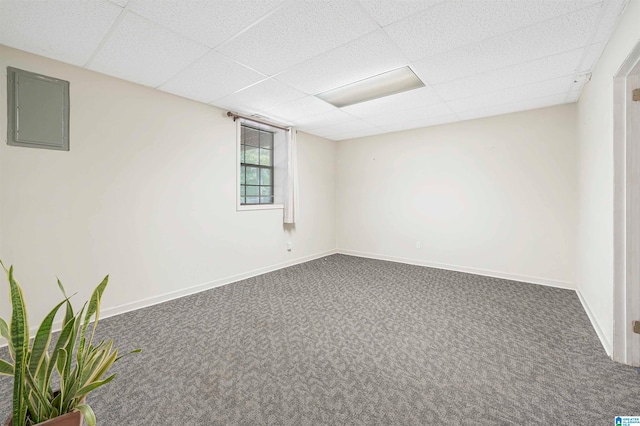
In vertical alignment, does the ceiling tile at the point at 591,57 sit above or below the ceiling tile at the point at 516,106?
below

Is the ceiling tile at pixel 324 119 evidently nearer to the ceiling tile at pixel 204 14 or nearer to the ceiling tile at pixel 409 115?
the ceiling tile at pixel 409 115

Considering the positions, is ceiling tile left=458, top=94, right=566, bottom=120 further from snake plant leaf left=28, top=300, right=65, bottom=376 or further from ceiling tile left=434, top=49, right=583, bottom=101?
snake plant leaf left=28, top=300, right=65, bottom=376

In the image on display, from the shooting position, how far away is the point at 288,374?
6.18 ft

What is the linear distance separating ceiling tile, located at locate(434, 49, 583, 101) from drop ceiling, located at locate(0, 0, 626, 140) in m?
0.02

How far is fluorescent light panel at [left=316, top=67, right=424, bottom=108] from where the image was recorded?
9.59 feet

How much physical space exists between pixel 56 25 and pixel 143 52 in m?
0.53

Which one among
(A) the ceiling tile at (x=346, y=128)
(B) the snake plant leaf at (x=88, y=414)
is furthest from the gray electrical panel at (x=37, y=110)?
(A) the ceiling tile at (x=346, y=128)

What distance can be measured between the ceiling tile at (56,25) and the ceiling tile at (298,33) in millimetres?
804

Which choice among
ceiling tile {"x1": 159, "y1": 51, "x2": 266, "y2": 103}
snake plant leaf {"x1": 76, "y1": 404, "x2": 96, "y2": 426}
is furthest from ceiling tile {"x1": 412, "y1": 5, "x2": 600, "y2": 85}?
snake plant leaf {"x1": 76, "y1": 404, "x2": 96, "y2": 426}

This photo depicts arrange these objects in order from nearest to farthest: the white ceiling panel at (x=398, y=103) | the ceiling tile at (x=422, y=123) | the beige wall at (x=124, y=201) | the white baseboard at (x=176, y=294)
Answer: the beige wall at (x=124, y=201), the white baseboard at (x=176, y=294), the white ceiling panel at (x=398, y=103), the ceiling tile at (x=422, y=123)

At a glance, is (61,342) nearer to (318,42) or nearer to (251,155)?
(318,42)

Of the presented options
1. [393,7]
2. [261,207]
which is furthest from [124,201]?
[393,7]

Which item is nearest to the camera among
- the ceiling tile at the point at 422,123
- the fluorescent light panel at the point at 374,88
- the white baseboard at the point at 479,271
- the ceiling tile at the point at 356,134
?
the fluorescent light panel at the point at 374,88

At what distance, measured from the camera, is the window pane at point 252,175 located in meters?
4.44
